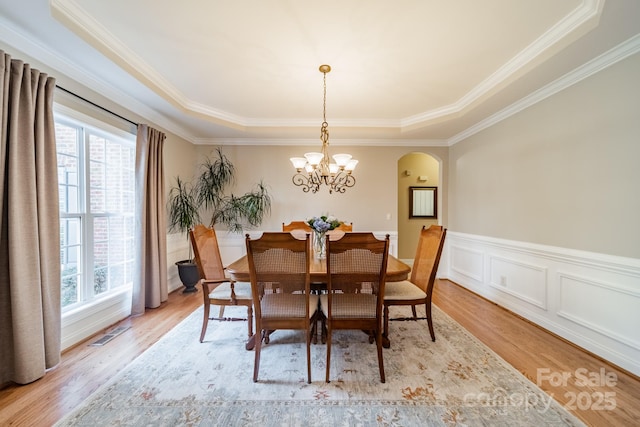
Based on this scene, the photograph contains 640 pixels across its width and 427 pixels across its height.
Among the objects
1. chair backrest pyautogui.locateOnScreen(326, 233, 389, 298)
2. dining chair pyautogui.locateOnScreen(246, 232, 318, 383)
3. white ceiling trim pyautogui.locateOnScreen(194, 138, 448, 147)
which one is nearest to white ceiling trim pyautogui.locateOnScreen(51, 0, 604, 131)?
white ceiling trim pyautogui.locateOnScreen(194, 138, 448, 147)

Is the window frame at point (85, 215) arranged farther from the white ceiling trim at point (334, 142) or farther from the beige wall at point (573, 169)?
the beige wall at point (573, 169)

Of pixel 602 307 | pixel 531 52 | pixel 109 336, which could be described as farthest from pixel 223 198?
pixel 602 307

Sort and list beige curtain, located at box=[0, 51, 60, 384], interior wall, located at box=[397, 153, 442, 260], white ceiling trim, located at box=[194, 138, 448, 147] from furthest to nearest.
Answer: interior wall, located at box=[397, 153, 442, 260] → white ceiling trim, located at box=[194, 138, 448, 147] → beige curtain, located at box=[0, 51, 60, 384]

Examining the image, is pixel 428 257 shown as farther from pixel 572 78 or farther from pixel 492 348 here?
pixel 572 78

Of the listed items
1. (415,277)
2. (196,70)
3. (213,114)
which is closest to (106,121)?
(196,70)

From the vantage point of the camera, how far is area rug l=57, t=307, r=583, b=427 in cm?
165

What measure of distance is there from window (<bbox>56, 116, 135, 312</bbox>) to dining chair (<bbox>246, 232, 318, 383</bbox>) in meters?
1.96

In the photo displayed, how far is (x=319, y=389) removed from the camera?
191 centimetres

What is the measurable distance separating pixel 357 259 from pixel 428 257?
112 cm

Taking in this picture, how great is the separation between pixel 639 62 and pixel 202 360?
4.10 metres

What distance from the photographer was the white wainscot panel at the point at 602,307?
2090 millimetres

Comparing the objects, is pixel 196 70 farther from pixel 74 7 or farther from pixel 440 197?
pixel 440 197

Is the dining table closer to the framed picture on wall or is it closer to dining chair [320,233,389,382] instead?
dining chair [320,233,389,382]

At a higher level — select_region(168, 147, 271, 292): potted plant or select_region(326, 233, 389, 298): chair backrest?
select_region(168, 147, 271, 292): potted plant
